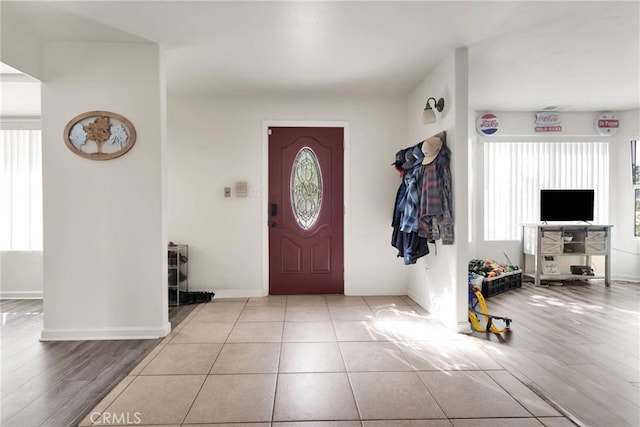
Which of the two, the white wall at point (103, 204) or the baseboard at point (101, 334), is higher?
the white wall at point (103, 204)

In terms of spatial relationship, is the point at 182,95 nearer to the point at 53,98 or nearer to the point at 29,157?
the point at 53,98

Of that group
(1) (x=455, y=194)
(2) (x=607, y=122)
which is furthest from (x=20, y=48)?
(2) (x=607, y=122)

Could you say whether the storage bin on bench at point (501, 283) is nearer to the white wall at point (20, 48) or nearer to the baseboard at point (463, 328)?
the baseboard at point (463, 328)

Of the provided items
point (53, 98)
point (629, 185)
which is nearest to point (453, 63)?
point (53, 98)

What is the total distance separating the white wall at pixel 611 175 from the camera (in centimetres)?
551

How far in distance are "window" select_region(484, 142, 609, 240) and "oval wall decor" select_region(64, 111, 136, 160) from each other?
4827 mm

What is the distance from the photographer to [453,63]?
10.9 ft

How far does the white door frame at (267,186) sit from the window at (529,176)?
234cm

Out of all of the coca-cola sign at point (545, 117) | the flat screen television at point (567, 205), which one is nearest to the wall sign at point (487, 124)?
the coca-cola sign at point (545, 117)

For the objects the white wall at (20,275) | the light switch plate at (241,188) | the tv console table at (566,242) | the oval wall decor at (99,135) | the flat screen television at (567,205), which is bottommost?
the white wall at (20,275)

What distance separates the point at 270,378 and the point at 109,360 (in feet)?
4.11

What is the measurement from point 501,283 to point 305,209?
272 cm

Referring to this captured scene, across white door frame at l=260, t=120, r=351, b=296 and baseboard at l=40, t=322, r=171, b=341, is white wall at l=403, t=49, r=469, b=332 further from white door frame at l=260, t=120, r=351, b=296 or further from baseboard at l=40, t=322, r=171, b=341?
baseboard at l=40, t=322, r=171, b=341

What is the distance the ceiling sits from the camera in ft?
8.56
